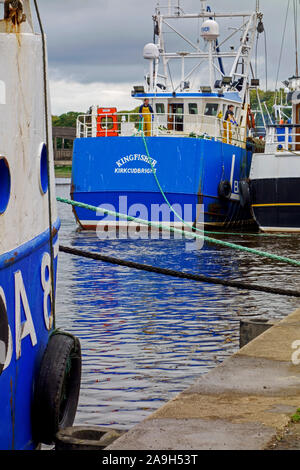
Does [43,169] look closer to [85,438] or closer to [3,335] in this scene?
[3,335]

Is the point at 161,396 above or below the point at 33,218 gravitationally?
below

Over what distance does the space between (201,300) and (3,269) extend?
7995 mm

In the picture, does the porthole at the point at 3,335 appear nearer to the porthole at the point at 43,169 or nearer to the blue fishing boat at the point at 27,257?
the blue fishing boat at the point at 27,257

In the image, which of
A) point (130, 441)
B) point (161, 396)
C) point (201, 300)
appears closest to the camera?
point (130, 441)

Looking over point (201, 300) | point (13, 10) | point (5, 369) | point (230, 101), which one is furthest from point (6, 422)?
point (230, 101)

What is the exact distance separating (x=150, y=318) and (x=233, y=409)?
5901 mm

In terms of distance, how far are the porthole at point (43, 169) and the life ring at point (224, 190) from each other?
19683 mm

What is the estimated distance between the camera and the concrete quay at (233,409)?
4148 millimetres

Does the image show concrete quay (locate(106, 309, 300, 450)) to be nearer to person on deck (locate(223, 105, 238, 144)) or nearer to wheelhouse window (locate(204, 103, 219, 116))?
person on deck (locate(223, 105, 238, 144))

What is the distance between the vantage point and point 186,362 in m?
8.09

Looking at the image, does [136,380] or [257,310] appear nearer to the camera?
[136,380]

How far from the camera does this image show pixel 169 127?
2770 centimetres

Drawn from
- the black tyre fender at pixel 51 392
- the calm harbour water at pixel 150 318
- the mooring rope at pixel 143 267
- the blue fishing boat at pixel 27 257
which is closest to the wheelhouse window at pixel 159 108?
the calm harbour water at pixel 150 318

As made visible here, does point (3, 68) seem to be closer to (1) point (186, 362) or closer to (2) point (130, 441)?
(2) point (130, 441)
